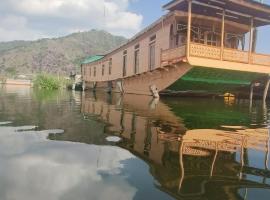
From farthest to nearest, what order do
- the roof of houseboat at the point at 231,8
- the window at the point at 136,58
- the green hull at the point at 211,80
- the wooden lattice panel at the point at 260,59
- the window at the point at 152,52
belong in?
the window at the point at 136,58
the window at the point at 152,52
the wooden lattice panel at the point at 260,59
the green hull at the point at 211,80
the roof of houseboat at the point at 231,8

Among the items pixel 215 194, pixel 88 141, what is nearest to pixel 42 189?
pixel 215 194

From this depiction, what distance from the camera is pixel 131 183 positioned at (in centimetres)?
351

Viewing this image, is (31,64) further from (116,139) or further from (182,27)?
(116,139)

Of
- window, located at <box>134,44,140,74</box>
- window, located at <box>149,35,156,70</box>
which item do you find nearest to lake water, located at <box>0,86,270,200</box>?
window, located at <box>149,35,156,70</box>

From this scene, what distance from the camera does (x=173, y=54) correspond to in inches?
744

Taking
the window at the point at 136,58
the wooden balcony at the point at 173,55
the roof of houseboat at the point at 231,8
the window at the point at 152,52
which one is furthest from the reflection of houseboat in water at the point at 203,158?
the window at the point at 136,58

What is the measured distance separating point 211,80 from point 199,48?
390cm

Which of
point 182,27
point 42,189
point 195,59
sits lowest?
point 42,189

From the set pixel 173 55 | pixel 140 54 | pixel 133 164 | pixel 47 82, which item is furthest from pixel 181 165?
pixel 47 82

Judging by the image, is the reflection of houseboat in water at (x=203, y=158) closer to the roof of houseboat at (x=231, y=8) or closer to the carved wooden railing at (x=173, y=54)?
the carved wooden railing at (x=173, y=54)

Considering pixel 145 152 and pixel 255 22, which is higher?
pixel 255 22

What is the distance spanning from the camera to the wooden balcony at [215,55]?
17672 mm

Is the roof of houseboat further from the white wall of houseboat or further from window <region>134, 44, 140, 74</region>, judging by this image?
window <region>134, 44, 140, 74</region>

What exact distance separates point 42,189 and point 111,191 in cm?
69
